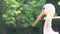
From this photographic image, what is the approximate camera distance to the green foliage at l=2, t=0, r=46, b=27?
7.45 m

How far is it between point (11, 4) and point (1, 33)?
212 cm

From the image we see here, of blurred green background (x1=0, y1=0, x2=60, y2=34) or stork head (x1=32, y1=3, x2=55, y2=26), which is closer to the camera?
stork head (x1=32, y1=3, x2=55, y2=26)

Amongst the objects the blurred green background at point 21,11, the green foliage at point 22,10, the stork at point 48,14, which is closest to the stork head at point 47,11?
the stork at point 48,14

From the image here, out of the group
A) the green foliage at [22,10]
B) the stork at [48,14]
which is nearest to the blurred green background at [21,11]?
the green foliage at [22,10]

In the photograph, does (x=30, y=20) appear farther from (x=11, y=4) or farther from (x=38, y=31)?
(x=38, y=31)

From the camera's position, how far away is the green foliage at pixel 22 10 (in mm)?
7449

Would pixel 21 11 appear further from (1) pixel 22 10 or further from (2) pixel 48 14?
(2) pixel 48 14

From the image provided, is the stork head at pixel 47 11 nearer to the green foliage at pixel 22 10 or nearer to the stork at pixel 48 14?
the stork at pixel 48 14

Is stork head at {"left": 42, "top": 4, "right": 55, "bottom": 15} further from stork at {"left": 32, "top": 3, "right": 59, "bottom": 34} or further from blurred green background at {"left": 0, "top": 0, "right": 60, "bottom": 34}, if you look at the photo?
blurred green background at {"left": 0, "top": 0, "right": 60, "bottom": 34}

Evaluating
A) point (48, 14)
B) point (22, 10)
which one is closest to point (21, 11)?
point (22, 10)

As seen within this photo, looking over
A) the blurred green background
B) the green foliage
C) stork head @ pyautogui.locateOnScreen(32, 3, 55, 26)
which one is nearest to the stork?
stork head @ pyautogui.locateOnScreen(32, 3, 55, 26)

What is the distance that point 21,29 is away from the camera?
9031 mm

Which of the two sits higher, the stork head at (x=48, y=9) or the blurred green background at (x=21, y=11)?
the blurred green background at (x=21, y=11)

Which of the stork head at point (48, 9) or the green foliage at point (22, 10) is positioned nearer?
the stork head at point (48, 9)
